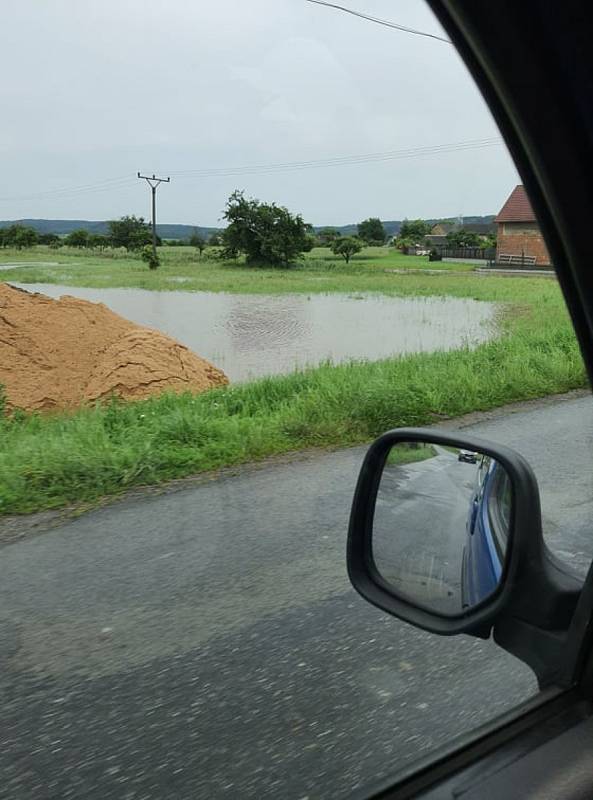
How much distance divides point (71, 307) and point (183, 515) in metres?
6.20

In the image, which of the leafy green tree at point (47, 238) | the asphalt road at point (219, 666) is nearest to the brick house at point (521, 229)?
the asphalt road at point (219, 666)

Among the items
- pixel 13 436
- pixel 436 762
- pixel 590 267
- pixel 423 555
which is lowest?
pixel 13 436

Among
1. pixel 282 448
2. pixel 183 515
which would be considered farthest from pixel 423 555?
pixel 282 448

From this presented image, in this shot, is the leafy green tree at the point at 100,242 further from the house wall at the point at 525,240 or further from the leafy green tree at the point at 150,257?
the house wall at the point at 525,240

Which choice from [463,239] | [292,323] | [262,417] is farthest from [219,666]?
[292,323]

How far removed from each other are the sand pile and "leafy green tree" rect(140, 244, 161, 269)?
5.63m

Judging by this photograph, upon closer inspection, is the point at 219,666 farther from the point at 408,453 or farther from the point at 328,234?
the point at 328,234

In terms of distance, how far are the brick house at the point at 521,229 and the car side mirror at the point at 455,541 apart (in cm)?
33

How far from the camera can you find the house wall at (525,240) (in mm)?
1077

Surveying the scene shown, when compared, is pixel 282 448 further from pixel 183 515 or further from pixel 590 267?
pixel 590 267

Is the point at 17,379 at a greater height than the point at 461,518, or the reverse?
the point at 461,518

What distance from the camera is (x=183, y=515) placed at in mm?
3285

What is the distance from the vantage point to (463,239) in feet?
9.07

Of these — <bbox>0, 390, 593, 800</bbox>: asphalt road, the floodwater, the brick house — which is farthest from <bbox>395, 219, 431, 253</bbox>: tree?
the floodwater
